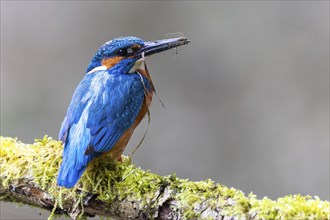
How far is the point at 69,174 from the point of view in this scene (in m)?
1.57

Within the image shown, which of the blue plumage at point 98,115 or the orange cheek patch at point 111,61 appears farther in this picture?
the orange cheek patch at point 111,61

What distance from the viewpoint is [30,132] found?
144 inches

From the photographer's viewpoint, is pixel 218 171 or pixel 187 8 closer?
pixel 218 171

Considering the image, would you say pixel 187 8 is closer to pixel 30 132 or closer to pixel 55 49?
pixel 55 49

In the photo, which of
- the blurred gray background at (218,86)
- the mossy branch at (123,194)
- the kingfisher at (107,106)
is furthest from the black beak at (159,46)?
the blurred gray background at (218,86)

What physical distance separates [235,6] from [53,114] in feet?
4.73

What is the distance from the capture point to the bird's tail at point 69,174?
156 centimetres

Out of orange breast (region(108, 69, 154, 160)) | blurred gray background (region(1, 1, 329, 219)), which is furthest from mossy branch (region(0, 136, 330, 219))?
blurred gray background (region(1, 1, 329, 219))

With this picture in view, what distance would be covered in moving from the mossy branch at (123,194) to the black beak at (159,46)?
35 cm

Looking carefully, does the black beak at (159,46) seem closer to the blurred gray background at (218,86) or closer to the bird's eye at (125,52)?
the bird's eye at (125,52)

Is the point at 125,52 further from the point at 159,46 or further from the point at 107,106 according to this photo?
the point at 107,106

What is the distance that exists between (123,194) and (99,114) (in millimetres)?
266

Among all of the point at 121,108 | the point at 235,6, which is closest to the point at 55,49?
the point at 235,6

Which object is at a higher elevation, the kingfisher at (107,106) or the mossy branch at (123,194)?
the kingfisher at (107,106)
